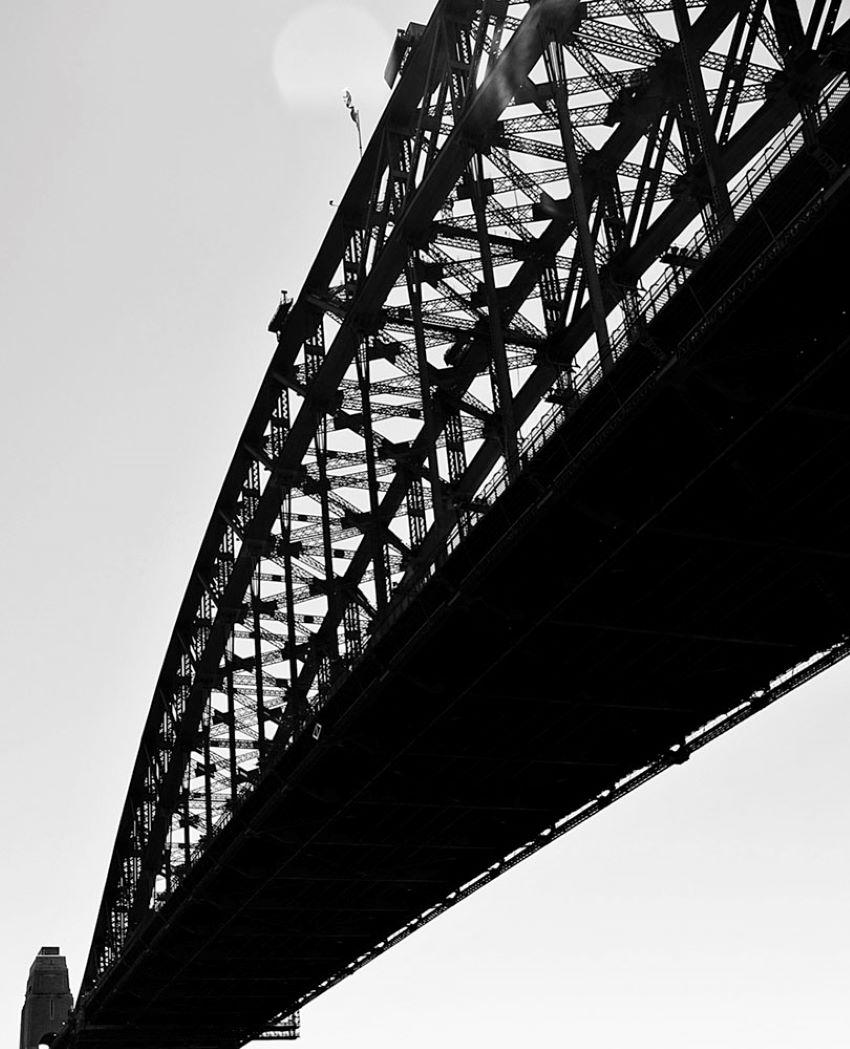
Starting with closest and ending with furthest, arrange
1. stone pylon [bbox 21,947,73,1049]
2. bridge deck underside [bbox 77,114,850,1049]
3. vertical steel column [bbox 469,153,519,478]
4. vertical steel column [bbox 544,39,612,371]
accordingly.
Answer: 1. bridge deck underside [bbox 77,114,850,1049]
2. vertical steel column [bbox 544,39,612,371]
3. vertical steel column [bbox 469,153,519,478]
4. stone pylon [bbox 21,947,73,1049]

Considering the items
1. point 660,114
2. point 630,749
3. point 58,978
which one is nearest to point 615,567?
point 660,114

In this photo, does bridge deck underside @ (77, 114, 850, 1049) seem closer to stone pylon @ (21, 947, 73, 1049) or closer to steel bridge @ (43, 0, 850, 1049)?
steel bridge @ (43, 0, 850, 1049)

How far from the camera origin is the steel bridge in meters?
22.6

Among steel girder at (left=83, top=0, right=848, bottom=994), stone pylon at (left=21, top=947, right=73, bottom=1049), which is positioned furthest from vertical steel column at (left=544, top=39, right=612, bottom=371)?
stone pylon at (left=21, top=947, right=73, bottom=1049)

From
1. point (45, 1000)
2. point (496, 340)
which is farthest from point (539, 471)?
point (45, 1000)

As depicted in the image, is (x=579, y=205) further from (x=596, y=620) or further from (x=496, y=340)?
(x=596, y=620)

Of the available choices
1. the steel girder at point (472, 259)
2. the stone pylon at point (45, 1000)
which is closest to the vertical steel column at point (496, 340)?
the steel girder at point (472, 259)

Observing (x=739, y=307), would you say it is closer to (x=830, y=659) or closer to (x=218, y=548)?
(x=830, y=659)

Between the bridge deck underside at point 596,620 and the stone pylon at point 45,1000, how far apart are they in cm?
4311

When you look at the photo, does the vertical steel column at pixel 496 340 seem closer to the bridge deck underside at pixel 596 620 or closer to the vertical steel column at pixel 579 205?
the bridge deck underside at pixel 596 620

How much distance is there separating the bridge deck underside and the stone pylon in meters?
43.1

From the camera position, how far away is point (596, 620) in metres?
29.8

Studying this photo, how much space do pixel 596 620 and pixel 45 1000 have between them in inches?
2927

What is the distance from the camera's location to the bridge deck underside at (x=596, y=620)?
22375 mm
